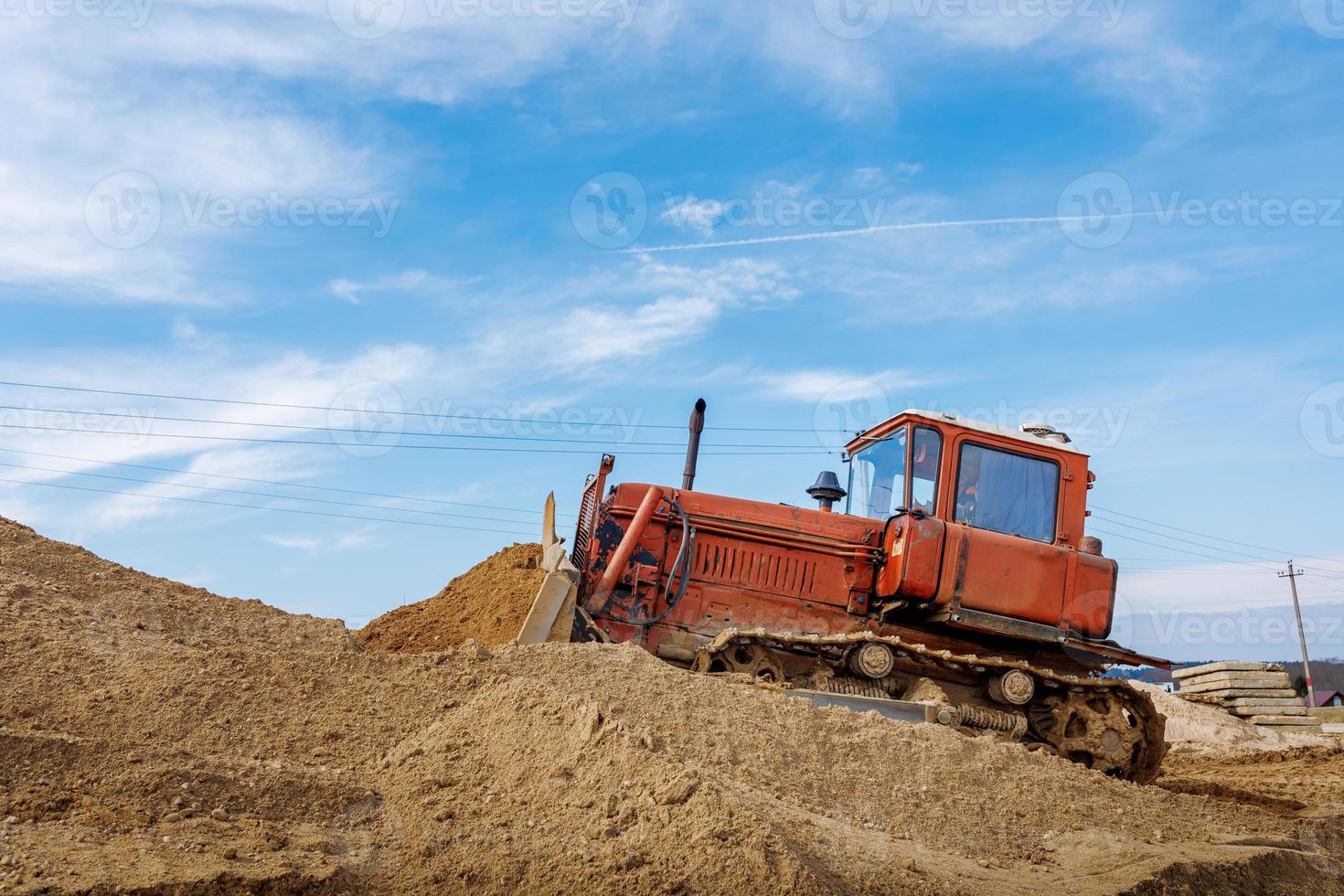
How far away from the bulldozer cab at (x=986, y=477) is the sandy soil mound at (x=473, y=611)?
353cm

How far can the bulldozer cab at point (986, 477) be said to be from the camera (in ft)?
33.6

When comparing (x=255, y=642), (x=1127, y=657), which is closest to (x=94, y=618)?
(x=255, y=642)

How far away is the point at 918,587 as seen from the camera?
9734mm

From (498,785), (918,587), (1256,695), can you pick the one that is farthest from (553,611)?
(1256,695)

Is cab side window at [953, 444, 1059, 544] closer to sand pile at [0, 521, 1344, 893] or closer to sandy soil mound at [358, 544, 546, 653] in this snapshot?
sand pile at [0, 521, 1344, 893]

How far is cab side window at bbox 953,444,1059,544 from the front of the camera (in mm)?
10281

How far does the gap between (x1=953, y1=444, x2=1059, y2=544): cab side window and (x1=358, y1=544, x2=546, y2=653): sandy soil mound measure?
13.3 feet

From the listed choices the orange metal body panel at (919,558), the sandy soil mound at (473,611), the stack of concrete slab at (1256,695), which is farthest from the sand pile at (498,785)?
the stack of concrete slab at (1256,695)

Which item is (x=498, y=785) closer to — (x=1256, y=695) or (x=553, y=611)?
(x=553, y=611)

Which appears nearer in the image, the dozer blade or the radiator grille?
the dozer blade

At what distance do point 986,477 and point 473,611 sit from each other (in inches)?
197

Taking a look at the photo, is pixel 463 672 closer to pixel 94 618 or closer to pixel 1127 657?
pixel 94 618

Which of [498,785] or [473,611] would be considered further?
[473,611]

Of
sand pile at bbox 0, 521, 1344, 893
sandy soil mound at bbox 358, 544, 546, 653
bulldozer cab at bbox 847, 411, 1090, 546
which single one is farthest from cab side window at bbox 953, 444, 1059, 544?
sandy soil mound at bbox 358, 544, 546, 653
